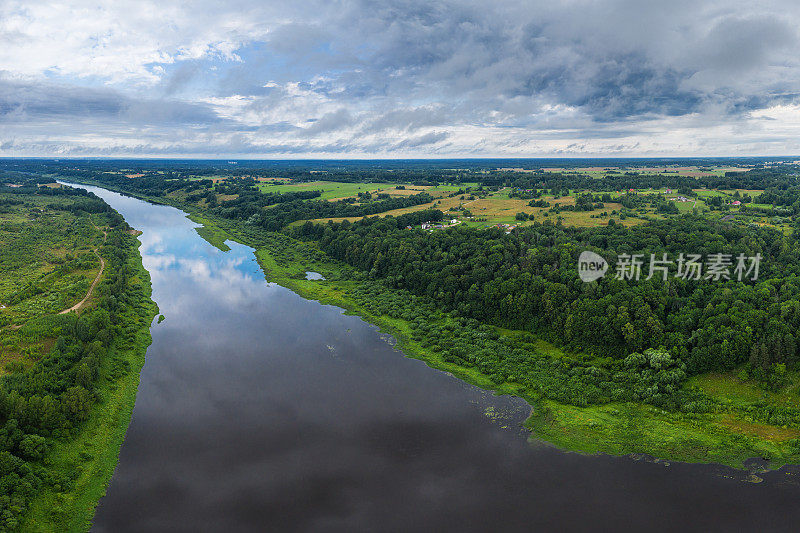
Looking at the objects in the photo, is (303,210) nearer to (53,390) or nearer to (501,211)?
(501,211)

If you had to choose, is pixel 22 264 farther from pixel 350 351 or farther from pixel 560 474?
pixel 560 474

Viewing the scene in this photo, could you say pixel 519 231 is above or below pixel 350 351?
above

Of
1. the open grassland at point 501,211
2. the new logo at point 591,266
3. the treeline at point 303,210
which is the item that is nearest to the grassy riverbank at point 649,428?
the new logo at point 591,266

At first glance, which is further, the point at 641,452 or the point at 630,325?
the point at 630,325

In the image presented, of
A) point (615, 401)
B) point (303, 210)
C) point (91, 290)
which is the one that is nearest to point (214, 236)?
point (303, 210)

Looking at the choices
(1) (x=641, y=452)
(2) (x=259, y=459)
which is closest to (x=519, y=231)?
(1) (x=641, y=452)

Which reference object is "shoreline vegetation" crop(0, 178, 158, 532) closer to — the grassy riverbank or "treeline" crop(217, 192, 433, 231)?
the grassy riverbank
